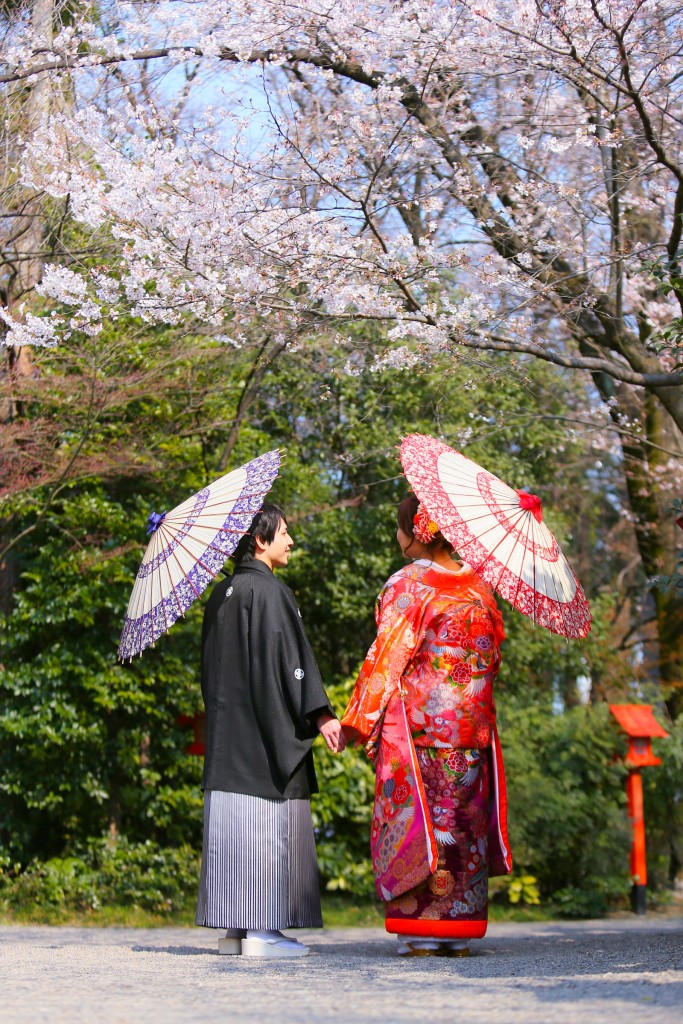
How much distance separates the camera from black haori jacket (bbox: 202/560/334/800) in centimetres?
438

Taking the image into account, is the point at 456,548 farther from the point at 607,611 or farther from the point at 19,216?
the point at 607,611

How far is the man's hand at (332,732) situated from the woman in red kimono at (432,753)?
0.04 metres

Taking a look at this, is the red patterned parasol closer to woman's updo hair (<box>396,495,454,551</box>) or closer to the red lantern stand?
woman's updo hair (<box>396,495,454,551</box>)

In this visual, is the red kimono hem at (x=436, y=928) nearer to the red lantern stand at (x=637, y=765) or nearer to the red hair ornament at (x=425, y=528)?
the red hair ornament at (x=425, y=528)

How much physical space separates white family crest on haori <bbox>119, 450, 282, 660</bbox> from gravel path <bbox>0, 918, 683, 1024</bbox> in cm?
121

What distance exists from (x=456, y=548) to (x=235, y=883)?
1514mm

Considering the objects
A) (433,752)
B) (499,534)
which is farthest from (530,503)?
(433,752)

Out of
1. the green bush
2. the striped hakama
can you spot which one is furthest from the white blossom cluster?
the green bush

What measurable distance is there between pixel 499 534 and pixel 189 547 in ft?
3.92

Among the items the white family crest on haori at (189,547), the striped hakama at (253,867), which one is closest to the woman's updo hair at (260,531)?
the white family crest on haori at (189,547)

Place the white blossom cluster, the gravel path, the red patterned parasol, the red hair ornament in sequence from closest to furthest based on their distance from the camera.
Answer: the gravel path, the red patterned parasol, the red hair ornament, the white blossom cluster

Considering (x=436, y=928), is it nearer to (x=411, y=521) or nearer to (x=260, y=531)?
(x=411, y=521)

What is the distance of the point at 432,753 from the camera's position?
173 inches

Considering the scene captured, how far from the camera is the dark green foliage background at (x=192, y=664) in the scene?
6.79 m
